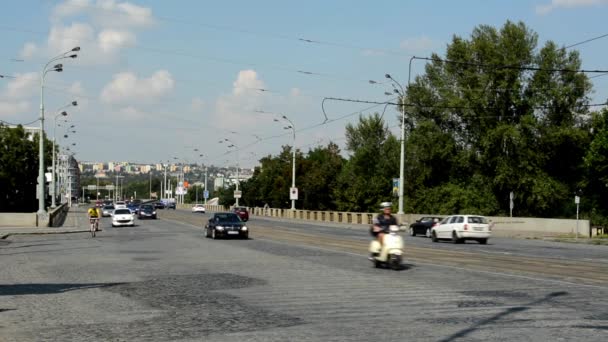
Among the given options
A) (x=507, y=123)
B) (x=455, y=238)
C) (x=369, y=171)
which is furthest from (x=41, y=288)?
(x=369, y=171)

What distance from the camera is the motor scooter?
68.5 feet

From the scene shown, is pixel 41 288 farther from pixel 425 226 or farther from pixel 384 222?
pixel 425 226

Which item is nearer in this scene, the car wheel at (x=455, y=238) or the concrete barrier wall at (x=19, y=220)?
the car wheel at (x=455, y=238)

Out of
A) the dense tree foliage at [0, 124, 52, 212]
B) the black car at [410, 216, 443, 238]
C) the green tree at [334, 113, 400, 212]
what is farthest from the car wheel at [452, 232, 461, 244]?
the dense tree foliage at [0, 124, 52, 212]

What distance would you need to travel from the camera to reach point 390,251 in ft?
68.5

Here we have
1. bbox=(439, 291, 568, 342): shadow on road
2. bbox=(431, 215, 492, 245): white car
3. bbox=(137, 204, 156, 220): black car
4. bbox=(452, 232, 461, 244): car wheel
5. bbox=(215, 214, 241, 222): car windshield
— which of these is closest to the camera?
bbox=(439, 291, 568, 342): shadow on road

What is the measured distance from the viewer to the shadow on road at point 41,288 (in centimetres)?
1579

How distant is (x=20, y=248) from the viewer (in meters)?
32.4

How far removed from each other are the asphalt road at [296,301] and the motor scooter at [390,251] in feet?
1.20

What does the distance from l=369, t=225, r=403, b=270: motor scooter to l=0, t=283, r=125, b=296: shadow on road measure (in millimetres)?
7208

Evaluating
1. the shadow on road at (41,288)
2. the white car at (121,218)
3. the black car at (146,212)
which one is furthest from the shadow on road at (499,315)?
the black car at (146,212)

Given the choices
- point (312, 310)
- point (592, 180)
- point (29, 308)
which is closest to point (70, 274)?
point (29, 308)

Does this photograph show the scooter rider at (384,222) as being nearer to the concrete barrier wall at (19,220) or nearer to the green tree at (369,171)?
the concrete barrier wall at (19,220)

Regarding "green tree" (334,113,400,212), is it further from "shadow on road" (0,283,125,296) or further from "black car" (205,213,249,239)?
"shadow on road" (0,283,125,296)
